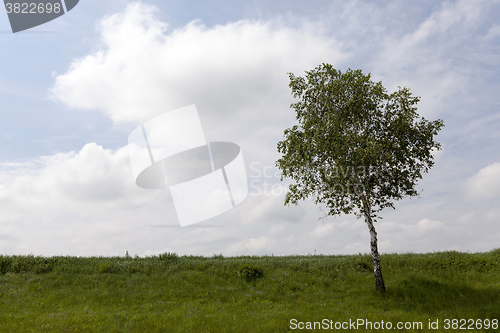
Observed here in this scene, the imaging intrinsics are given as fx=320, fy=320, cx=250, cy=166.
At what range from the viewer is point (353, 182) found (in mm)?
24828

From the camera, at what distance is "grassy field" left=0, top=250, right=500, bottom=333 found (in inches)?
757

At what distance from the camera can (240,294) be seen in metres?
24.3

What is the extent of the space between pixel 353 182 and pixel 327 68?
9640mm

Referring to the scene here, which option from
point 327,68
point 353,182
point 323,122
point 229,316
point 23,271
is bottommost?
point 229,316

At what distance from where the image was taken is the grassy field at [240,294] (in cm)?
1922

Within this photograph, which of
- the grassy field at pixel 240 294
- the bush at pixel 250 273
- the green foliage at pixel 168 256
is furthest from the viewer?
the green foliage at pixel 168 256

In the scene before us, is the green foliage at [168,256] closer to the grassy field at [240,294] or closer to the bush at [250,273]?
the grassy field at [240,294]

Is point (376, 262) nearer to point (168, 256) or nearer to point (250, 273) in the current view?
point (250, 273)

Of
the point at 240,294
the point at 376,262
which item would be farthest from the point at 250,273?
the point at 376,262

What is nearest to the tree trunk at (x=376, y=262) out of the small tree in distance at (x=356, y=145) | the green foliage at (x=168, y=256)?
the small tree in distance at (x=356, y=145)

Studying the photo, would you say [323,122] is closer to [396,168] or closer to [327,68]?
[327,68]

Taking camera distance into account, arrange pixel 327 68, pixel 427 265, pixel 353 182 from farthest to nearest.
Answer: pixel 427 265 < pixel 327 68 < pixel 353 182

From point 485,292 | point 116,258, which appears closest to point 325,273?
point 485,292

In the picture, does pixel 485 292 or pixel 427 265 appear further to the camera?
pixel 427 265
